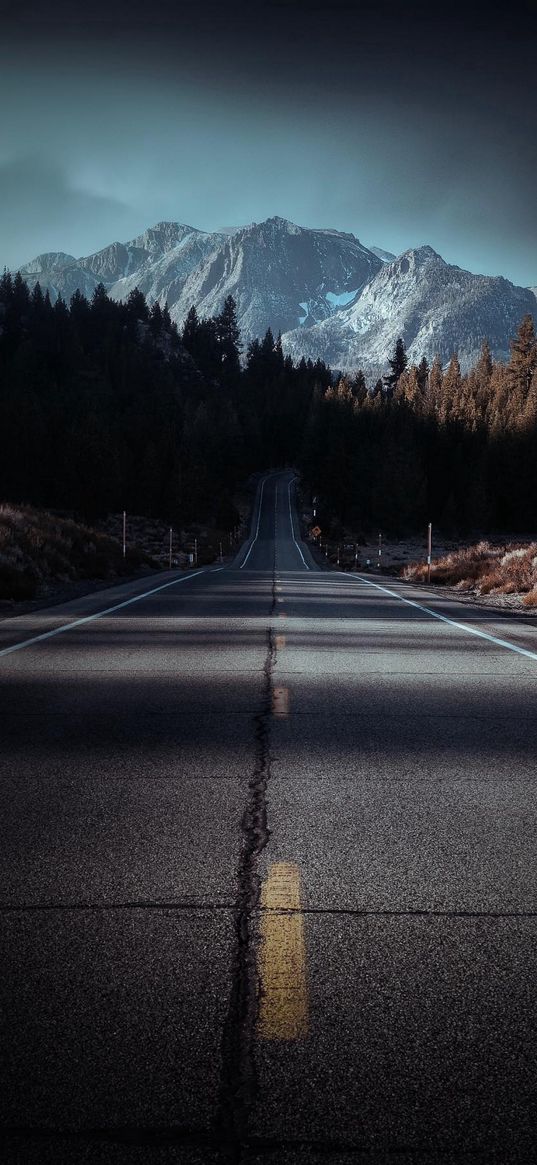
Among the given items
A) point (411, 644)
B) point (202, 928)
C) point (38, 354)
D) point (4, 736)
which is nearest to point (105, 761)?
A: point (4, 736)

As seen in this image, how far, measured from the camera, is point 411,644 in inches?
507

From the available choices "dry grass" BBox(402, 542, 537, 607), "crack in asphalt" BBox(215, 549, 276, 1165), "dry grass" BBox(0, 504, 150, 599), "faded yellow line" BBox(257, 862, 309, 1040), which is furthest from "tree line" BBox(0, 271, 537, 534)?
"faded yellow line" BBox(257, 862, 309, 1040)

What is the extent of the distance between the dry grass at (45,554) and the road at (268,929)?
46.3ft

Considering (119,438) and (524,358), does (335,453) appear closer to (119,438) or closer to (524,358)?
(119,438)

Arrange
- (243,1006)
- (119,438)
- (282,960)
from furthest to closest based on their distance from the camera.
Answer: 1. (119,438)
2. (282,960)
3. (243,1006)

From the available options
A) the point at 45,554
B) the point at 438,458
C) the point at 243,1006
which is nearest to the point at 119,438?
the point at 438,458

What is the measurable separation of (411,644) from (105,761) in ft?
24.1

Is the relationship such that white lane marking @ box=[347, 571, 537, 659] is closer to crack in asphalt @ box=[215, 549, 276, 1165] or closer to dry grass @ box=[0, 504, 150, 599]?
crack in asphalt @ box=[215, 549, 276, 1165]

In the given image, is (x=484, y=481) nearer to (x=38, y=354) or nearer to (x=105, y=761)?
(x=38, y=354)

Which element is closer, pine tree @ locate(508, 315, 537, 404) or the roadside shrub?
the roadside shrub

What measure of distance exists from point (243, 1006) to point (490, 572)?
2861 centimetres

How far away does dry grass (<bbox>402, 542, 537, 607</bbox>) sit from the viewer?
83.1 ft

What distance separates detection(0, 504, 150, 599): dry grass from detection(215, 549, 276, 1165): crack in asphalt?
16.7m

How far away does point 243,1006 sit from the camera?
9.70ft
